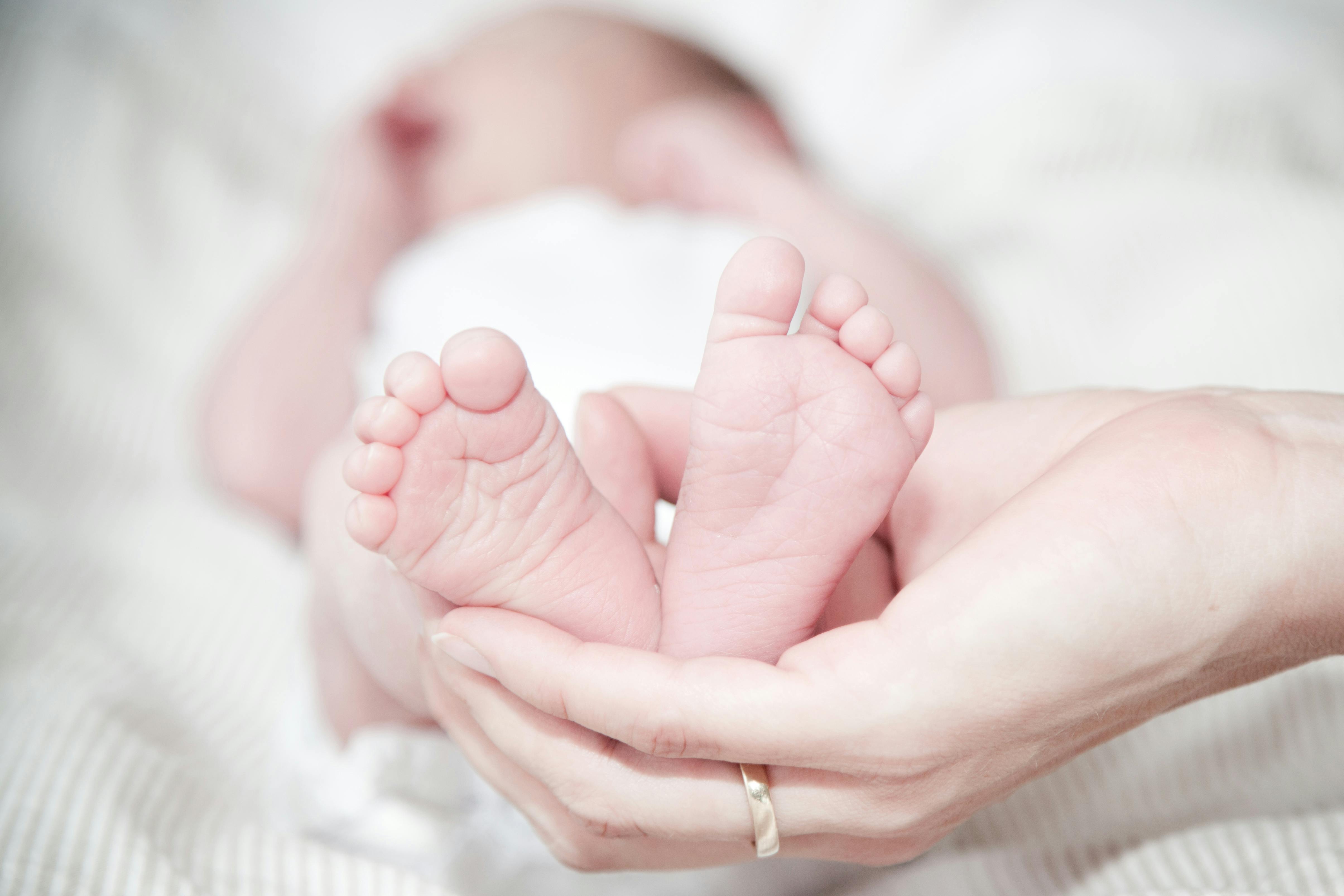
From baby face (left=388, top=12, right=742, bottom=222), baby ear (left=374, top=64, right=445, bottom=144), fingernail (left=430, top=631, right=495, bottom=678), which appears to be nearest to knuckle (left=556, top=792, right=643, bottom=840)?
fingernail (left=430, top=631, right=495, bottom=678)

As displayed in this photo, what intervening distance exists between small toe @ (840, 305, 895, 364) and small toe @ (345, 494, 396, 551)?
0.29 meters

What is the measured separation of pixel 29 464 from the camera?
1113 millimetres

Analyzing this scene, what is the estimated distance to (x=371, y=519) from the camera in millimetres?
512

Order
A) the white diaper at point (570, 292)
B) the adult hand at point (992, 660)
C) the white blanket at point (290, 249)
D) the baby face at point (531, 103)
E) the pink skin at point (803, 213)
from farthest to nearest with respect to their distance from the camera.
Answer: the baby face at point (531, 103) → the pink skin at point (803, 213) → the white diaper at point (570, 292) → the white blanket at point (290, 249) → the adult hand at point (992, 660)

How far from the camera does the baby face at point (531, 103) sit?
1.32m

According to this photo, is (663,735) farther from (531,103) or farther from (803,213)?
(531,103)

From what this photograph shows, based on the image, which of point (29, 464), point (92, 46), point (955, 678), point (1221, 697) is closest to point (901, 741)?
point (955, 678)

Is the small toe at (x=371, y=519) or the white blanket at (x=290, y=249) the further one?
the white blanket at (x=290, y=249)

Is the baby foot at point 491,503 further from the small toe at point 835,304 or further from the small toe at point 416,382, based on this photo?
the small toe at point 835,304

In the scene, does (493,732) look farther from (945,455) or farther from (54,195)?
(54,195)

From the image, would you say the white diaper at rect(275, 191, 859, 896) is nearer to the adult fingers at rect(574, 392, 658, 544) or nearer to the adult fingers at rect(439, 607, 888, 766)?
the adult fingers at rect(574, 392, 658, 544)

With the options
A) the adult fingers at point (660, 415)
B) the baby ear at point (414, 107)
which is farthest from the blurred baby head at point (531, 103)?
the adult fingers at point (660, 415)

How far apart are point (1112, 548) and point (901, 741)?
0.16m

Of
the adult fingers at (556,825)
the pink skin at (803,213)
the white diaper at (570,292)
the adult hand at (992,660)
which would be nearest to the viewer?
the adult hand at (992,660)
